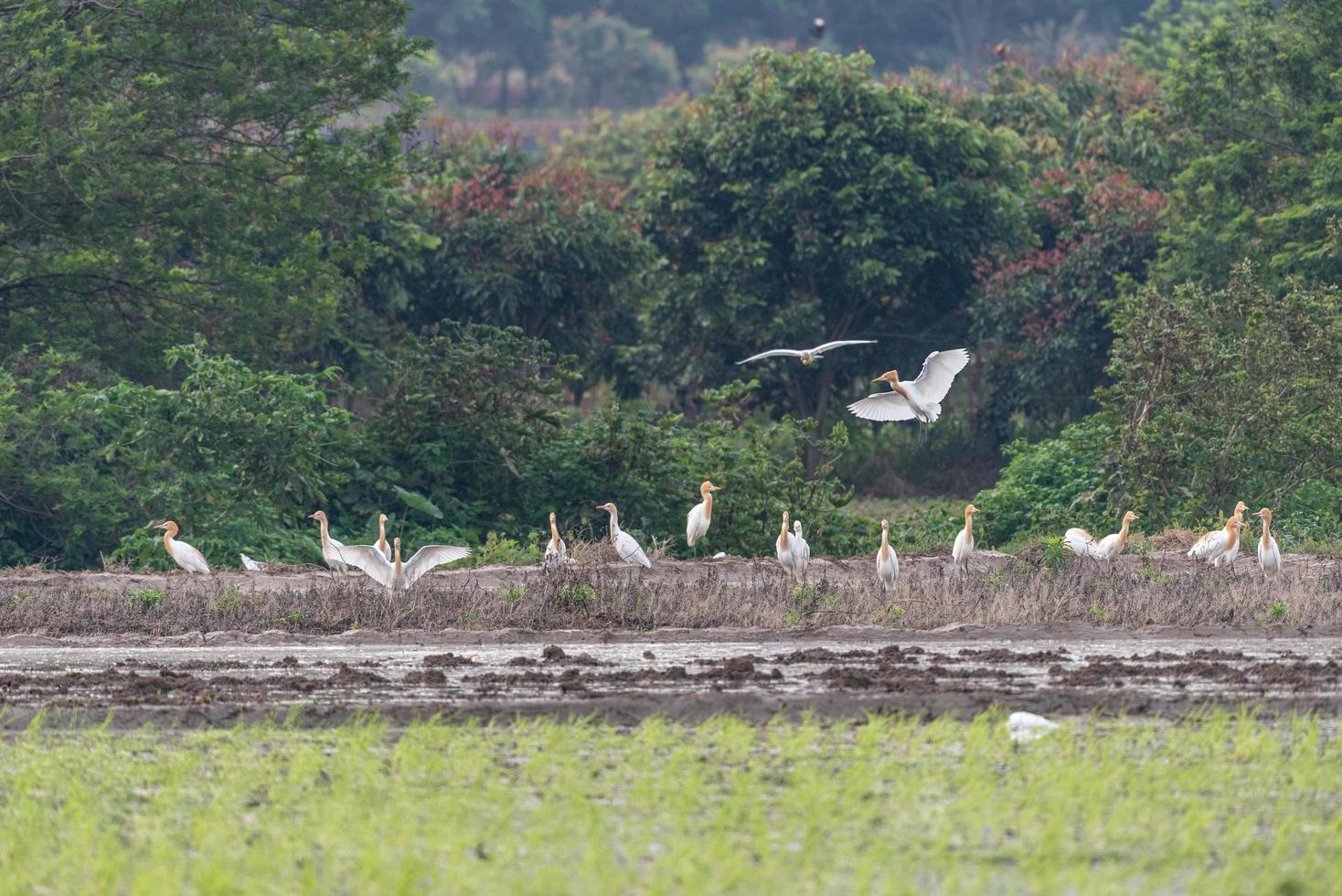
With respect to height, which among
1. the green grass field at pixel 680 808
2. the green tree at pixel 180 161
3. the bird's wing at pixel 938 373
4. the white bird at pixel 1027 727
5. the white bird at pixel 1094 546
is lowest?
the green grass field at pixel 680 808

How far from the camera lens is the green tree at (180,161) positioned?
21984 mm

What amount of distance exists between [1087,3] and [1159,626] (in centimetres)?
5557

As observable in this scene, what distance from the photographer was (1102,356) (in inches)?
1260

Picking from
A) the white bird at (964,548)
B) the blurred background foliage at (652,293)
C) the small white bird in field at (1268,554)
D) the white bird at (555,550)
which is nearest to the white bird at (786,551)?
the white bird at (964,548)

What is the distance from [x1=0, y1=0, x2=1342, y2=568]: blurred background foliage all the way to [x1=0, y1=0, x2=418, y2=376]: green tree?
52 mm

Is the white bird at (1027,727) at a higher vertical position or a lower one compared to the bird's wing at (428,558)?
lower

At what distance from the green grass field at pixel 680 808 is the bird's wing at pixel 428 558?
5.12m

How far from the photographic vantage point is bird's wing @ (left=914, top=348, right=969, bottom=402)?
643 inches

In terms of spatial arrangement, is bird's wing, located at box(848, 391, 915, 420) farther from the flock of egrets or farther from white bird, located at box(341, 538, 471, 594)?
white bird, located at box(341, 538, 471, 594)

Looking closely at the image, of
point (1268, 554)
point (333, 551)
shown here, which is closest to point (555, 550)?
point (333, 551)

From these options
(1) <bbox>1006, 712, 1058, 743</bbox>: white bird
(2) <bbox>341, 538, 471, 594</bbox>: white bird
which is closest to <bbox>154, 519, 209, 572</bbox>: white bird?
(2) <bbox>341, 538, 471, 594</bbox>: white bird

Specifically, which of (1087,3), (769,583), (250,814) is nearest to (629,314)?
(769,583)

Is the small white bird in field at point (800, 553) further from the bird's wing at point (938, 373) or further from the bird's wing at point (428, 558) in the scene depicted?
the bird's wing at point (428, 558)

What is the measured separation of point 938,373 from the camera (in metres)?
16.6
